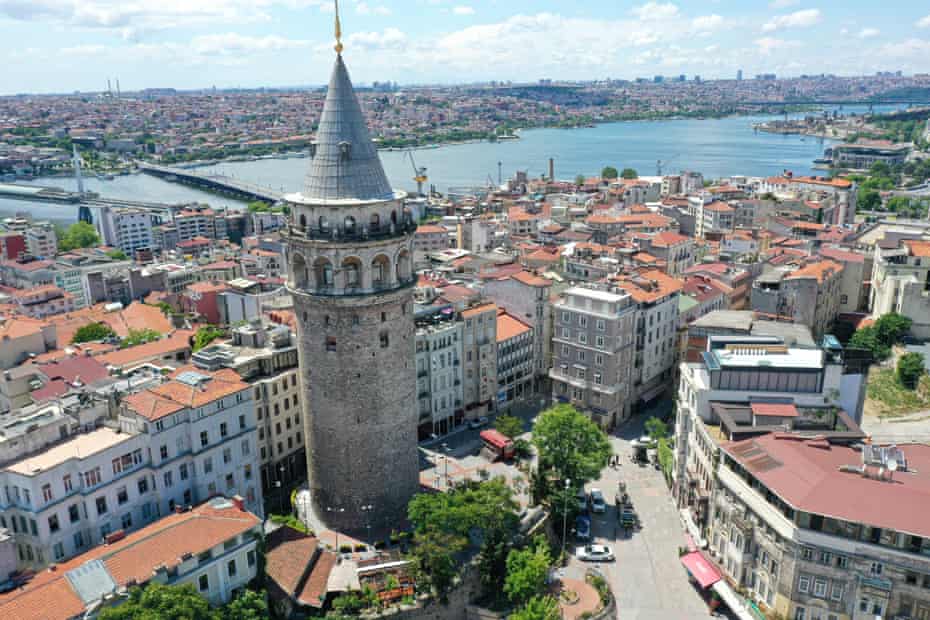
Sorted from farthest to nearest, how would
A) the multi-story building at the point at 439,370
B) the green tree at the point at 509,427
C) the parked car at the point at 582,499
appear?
the multi-story building at the point at 439,370
the green tree at the point at 509,427
the parked car at the point at 582,499

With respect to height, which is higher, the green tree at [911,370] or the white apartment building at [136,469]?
the white apartment building at [136,469]

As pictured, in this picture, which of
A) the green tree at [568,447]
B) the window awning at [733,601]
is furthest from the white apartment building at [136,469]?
the window awning at [733,601]

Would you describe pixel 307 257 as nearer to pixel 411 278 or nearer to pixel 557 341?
pixel 411 278

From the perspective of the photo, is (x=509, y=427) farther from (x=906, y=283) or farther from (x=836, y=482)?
(x=906, y=283)

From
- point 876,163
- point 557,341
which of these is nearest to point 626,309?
point 557,341

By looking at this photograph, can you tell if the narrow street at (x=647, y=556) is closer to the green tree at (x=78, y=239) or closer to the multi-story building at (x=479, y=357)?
the multi-story building at (x=479, y=357)

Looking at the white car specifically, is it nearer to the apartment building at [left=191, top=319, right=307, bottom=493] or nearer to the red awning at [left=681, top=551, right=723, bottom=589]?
the red awning at [left=681, top=551, right=723, bottom=589]
